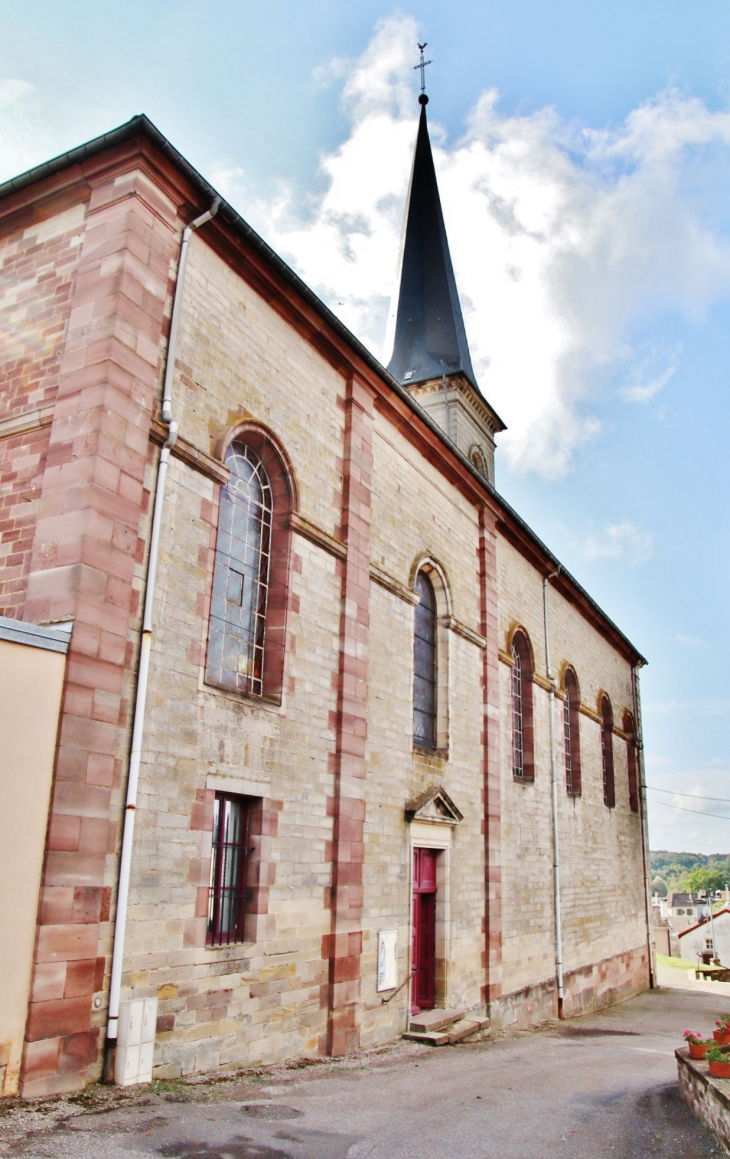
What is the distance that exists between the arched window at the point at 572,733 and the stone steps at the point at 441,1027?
7.77m

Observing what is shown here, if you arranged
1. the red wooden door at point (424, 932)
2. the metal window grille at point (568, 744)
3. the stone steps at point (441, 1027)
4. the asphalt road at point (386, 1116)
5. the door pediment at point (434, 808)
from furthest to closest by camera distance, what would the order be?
1. the metal window grille at point (568, 744)
2. the red wooden door at point (424, 932)
3. the door pediment at point (434, 808)
4. the stone steps at point (441, 1027)
5. the asphalt road at point (386, 1116)

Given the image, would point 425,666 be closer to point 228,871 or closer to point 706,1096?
point 228,871

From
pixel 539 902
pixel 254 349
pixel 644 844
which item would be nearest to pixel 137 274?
pixel 254 349

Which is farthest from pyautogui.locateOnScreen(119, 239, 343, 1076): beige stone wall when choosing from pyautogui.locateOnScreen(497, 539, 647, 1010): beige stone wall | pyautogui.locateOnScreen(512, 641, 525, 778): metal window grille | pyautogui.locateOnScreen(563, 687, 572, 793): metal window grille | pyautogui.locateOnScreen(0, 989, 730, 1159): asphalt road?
pyautogui.locateOnScreen(563, 687, 572, 793): metal window grille

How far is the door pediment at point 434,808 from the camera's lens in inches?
456

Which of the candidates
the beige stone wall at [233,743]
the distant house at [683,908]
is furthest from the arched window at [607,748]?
the distant house at [683,908]

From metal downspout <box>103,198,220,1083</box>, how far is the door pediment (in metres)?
5.29

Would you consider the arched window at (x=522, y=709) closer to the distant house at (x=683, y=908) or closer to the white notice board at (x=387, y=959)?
the white notice board at (x=387, y=959)

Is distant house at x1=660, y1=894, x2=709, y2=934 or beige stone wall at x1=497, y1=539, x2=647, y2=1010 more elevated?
beige stone wall at x1=497, y1=539, x2=647, y2=1010

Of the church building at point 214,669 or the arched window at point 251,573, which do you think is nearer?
the church building at point 214,669

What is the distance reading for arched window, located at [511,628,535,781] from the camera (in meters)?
16.8

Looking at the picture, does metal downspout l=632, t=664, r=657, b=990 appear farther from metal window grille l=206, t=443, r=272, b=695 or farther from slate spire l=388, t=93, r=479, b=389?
metal window grille l=206, t=443, r=272, b=695

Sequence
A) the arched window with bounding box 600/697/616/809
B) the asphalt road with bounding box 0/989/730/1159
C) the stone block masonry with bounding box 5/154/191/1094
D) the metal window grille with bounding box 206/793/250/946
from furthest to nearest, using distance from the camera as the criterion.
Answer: the arched window with bounding box 600/697/616/809, the metal window grille with bounding box 206/793/250/946, the stone block masonry with bounding box 5/154/191/1094, the asphalt road with bounding box 0/989/730/1159

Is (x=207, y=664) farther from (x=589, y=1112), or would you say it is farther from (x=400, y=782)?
(x=589, y=1112)
